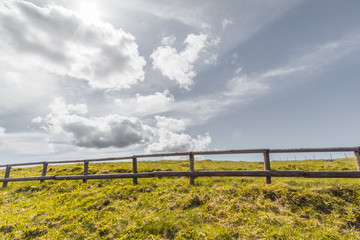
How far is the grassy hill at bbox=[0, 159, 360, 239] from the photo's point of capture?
18.3 feet

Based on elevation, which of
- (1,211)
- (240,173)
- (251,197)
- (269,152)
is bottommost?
(1,211)

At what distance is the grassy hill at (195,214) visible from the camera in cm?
558

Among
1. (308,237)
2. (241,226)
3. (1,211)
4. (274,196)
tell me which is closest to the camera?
(308,237)

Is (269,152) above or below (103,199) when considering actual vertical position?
above

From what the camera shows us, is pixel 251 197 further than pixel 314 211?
Yes

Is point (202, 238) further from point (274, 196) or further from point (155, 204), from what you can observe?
point (274, 196)

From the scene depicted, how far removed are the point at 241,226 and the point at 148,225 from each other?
293cm

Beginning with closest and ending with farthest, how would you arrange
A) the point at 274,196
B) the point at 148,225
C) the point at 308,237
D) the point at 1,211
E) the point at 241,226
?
1. the point at 308,237
2. the point at 241,226
3. the point at 148,225
4. the point at 274,196
5. the point at 1,211

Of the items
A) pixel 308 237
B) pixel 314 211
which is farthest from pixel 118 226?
pixel 314 211

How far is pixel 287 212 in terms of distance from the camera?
247 inches

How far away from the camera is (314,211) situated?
6375mm

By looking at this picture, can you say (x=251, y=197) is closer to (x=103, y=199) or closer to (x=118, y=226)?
(x=118, y=226)

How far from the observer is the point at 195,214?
658cm

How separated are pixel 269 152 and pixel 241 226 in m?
4.44
